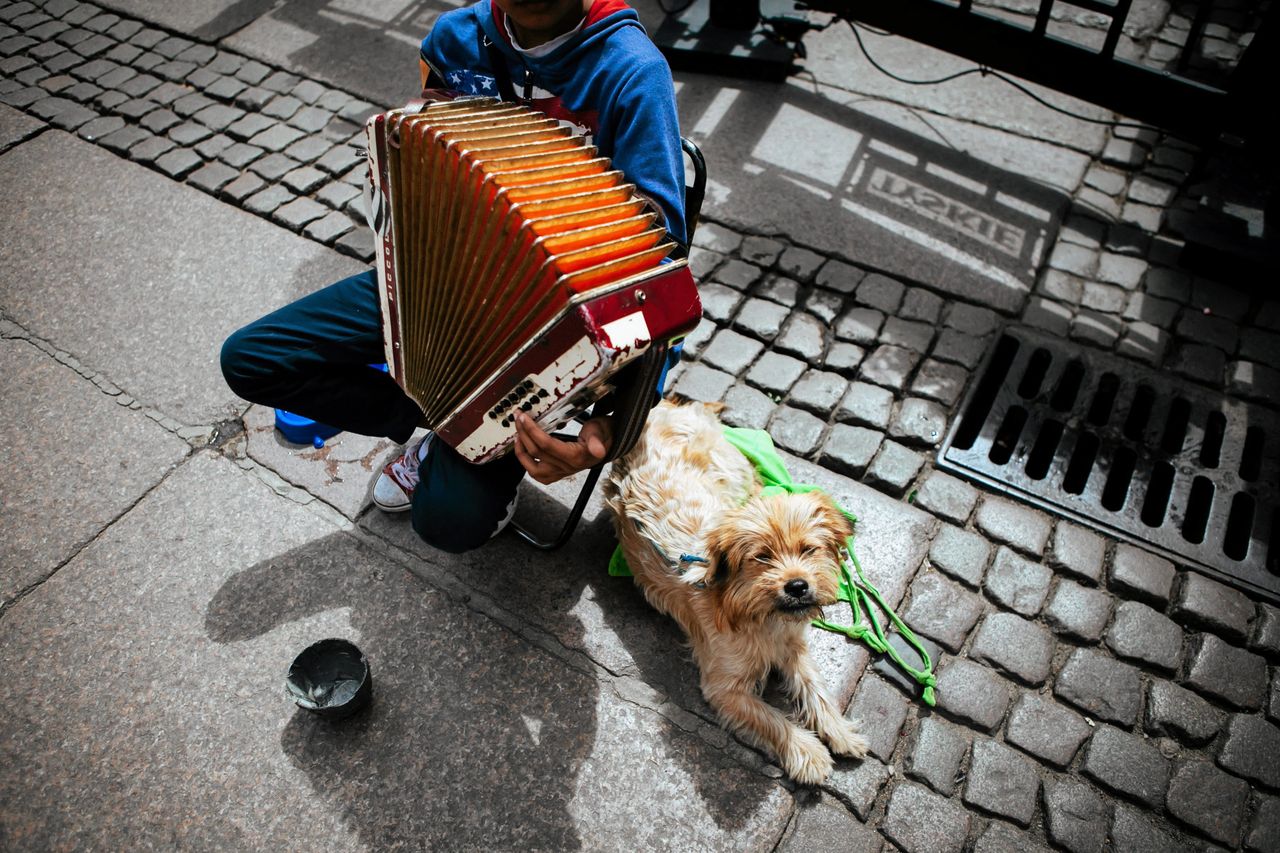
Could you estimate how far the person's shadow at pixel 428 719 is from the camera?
220cm

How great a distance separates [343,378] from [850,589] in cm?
185

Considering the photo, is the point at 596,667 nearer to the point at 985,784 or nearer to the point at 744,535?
the point at 744,535

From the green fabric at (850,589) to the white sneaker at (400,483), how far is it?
0.80 meters

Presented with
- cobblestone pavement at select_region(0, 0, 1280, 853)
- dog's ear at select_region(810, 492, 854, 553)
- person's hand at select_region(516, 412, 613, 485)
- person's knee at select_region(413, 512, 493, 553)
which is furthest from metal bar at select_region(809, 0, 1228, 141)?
person's knee at select_region(413, 512, 493, 553)

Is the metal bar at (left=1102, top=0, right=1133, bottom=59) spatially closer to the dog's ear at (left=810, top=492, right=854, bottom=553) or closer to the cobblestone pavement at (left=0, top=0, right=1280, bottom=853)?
the cobblestone pavement at (left=0, top=0, right=1280, bottom=853)

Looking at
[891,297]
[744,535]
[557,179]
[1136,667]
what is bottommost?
[1136,667]

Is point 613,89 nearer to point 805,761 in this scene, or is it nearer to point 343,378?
point 343,378

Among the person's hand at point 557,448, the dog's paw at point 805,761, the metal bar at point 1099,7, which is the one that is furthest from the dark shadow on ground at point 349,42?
the dog's paw at point 805,761

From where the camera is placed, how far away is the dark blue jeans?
2.39 meters

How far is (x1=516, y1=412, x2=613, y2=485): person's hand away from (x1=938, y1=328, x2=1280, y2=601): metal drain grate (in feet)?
5.01

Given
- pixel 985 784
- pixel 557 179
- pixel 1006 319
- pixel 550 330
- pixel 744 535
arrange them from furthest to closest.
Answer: pixel 1006 319 < pixel 985 784 < pixel 744 535 < pixel 557 179 < pixel 550 330

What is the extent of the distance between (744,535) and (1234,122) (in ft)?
11.0

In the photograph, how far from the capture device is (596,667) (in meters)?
2.49

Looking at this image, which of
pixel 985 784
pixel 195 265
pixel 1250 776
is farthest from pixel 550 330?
pixel 195 265
